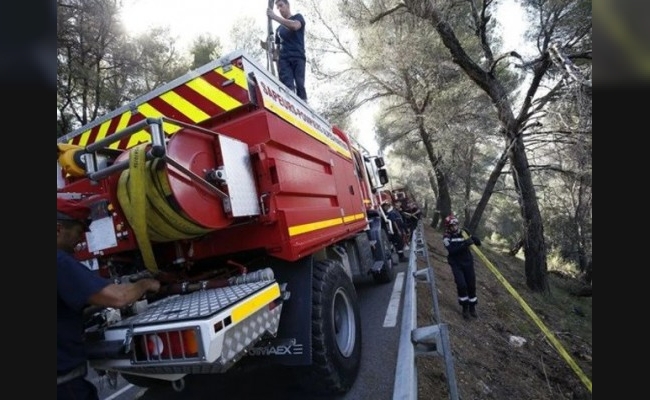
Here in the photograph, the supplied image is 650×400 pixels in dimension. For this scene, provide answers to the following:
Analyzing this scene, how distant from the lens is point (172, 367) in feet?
6.72

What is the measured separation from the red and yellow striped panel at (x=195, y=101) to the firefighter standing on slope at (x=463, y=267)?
5201 mm

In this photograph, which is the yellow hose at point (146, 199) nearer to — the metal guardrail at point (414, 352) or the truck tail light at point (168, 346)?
the truck tail light at point (168, 346)

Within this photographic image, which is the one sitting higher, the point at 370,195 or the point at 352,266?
the point at 370,195

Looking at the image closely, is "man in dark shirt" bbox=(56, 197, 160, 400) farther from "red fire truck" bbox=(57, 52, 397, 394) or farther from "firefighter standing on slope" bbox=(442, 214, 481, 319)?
"firefighter standing on slope" bbox=(442, 214, 481, 319)

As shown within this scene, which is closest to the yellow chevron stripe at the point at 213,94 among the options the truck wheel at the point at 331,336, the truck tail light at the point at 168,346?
the truck wheel at the point at 331,336

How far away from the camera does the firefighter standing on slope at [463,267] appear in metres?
6.93

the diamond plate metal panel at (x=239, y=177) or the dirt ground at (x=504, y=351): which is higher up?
the diamond plate metal panel at (x=239, y=177)

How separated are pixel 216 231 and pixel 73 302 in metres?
1.29

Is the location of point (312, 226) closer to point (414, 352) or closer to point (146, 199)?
point (414, 352)

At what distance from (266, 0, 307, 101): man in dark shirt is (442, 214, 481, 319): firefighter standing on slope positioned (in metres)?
3.69
